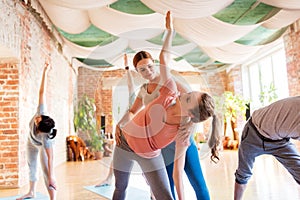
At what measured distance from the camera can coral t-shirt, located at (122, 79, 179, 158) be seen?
47.4 inches

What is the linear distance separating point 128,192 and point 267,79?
21.1 feet

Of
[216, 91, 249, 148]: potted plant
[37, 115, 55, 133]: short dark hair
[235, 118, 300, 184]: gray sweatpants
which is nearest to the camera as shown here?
[235, 118, 300, 184]: gray sweatpants

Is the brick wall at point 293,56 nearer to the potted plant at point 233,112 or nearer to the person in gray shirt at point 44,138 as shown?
the potted plant at point 233,112

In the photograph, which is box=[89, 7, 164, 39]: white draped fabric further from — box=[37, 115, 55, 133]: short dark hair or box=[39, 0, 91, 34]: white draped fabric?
box=[37, 115, 55, 133]: short dark hair

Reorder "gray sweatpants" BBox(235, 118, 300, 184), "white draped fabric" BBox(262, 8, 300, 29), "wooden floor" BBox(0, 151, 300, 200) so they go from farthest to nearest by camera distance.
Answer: "white draped fabric" BBox(262, 8, 300, 29) < "wooden floor" BBox(0, 151, 300, 200) < "gray sweatpants" BBox(235, 118, 300, 184)

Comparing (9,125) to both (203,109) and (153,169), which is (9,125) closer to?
(153,169)

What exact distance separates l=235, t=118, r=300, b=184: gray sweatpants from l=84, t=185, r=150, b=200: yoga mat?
1232mm

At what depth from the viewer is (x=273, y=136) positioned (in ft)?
6.02

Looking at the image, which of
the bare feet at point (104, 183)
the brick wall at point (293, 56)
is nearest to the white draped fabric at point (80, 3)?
the bare feet at point (104, 183)

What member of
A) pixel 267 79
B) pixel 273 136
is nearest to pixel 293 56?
pixel 267 79

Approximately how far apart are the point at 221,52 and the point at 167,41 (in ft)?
16.7

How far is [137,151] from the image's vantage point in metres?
1.37

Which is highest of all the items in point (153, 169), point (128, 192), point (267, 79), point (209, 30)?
point (209, 30)

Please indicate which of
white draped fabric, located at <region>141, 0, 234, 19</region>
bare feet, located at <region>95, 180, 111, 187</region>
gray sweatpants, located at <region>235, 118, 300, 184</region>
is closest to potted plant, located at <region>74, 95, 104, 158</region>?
gray sweatpants, located at <region>235, 118, 300, 184</region>
